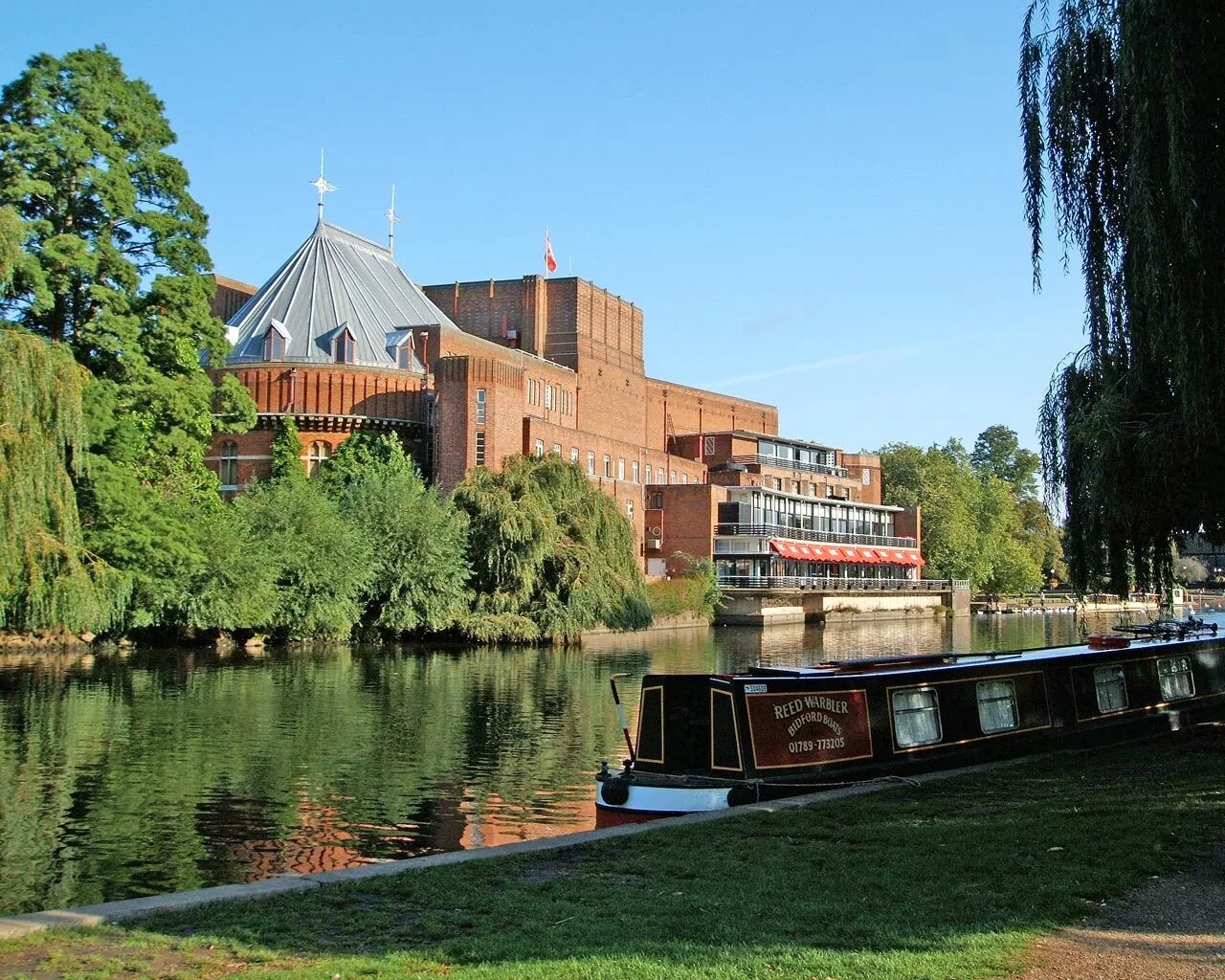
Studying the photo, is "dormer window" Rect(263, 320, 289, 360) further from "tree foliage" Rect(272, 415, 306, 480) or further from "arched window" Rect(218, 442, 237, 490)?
"arched window" Rect(218, 442, 237, 490)

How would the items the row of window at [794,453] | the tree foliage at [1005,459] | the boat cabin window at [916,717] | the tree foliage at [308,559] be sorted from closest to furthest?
the boat cabin window at [916,717] → the tree foliage at [308,559] → the row of window at [794,453] → the tree foliage at [1005,459]

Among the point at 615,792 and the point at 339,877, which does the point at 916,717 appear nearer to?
the point at 615,792

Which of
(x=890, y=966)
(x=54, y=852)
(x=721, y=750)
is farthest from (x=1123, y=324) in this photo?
(x=54, y=852)

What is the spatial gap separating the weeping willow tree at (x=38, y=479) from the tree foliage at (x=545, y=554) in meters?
19.8

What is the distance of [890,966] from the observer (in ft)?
20.6

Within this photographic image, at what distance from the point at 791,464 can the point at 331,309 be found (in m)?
44.2

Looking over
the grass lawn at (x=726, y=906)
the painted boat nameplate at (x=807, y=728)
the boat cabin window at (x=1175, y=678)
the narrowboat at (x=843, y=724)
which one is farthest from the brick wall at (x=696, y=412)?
the grass lawn at (x=726, y=906)

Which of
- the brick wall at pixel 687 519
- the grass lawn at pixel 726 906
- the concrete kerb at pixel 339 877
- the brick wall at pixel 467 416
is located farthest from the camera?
the brick wall at pixel 687 519

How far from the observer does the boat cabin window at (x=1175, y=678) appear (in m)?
19.5

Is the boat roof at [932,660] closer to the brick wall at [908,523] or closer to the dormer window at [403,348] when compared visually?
the dormer window at [403,348]

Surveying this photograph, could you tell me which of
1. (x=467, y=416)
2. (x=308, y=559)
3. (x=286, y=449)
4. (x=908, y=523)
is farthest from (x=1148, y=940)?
(x=908, y=523)

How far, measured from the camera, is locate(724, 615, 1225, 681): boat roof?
14.5m

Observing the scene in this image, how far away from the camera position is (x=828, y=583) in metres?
83.8

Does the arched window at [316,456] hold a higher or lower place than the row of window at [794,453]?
lower
